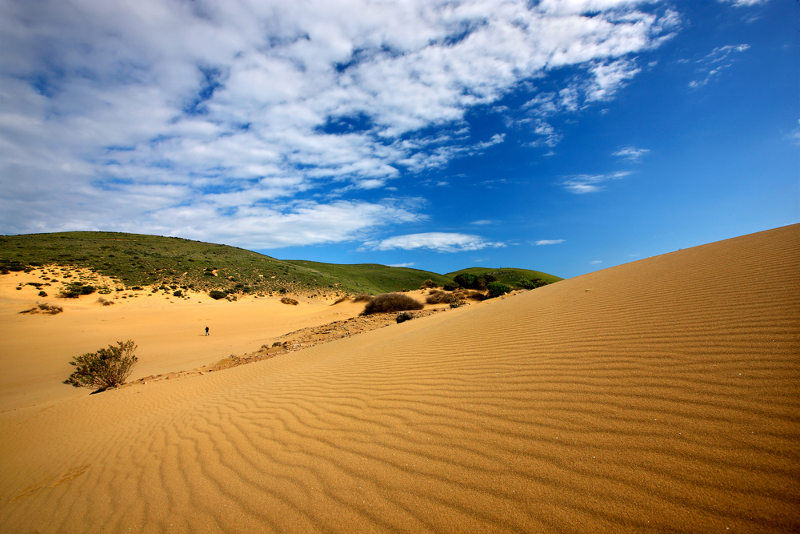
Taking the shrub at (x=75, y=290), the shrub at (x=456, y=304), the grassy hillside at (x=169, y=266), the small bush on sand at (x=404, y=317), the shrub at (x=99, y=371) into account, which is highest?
the grassy hillside at (x=169, y=266)

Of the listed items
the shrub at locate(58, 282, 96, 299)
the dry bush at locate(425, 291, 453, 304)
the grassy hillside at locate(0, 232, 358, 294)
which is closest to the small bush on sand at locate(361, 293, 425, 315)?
the dry bush at locate(425, 291, 453, 304)

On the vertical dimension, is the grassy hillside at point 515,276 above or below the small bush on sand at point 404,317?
above

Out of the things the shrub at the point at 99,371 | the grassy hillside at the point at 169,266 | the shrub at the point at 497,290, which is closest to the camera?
the shrub at the point at 99,371

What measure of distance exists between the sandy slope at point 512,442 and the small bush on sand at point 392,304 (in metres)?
Answer: 13.4

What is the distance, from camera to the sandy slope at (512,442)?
1.71 metres

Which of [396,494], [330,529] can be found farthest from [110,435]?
[396,494]

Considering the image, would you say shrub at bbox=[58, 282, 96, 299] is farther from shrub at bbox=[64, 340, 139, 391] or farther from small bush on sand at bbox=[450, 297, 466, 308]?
small bush on sand at bbox=[450, 297, 466, 308]

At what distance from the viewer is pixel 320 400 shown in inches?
178

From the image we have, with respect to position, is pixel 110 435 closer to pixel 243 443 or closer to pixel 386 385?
pixel 243 443

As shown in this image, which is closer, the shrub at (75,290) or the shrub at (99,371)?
the shrub at (99,371)

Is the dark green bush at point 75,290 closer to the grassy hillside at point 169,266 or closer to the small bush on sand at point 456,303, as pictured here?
the grassy hillside at point 169,266


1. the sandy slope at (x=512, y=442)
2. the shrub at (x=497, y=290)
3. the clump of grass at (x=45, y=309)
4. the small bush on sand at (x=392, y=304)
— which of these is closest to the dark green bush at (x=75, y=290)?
the clump of grass at (x=45, y=309)

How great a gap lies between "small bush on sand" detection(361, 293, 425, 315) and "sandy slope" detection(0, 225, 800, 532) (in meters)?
13.4

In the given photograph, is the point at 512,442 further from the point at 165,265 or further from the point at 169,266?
the point at 165,265
